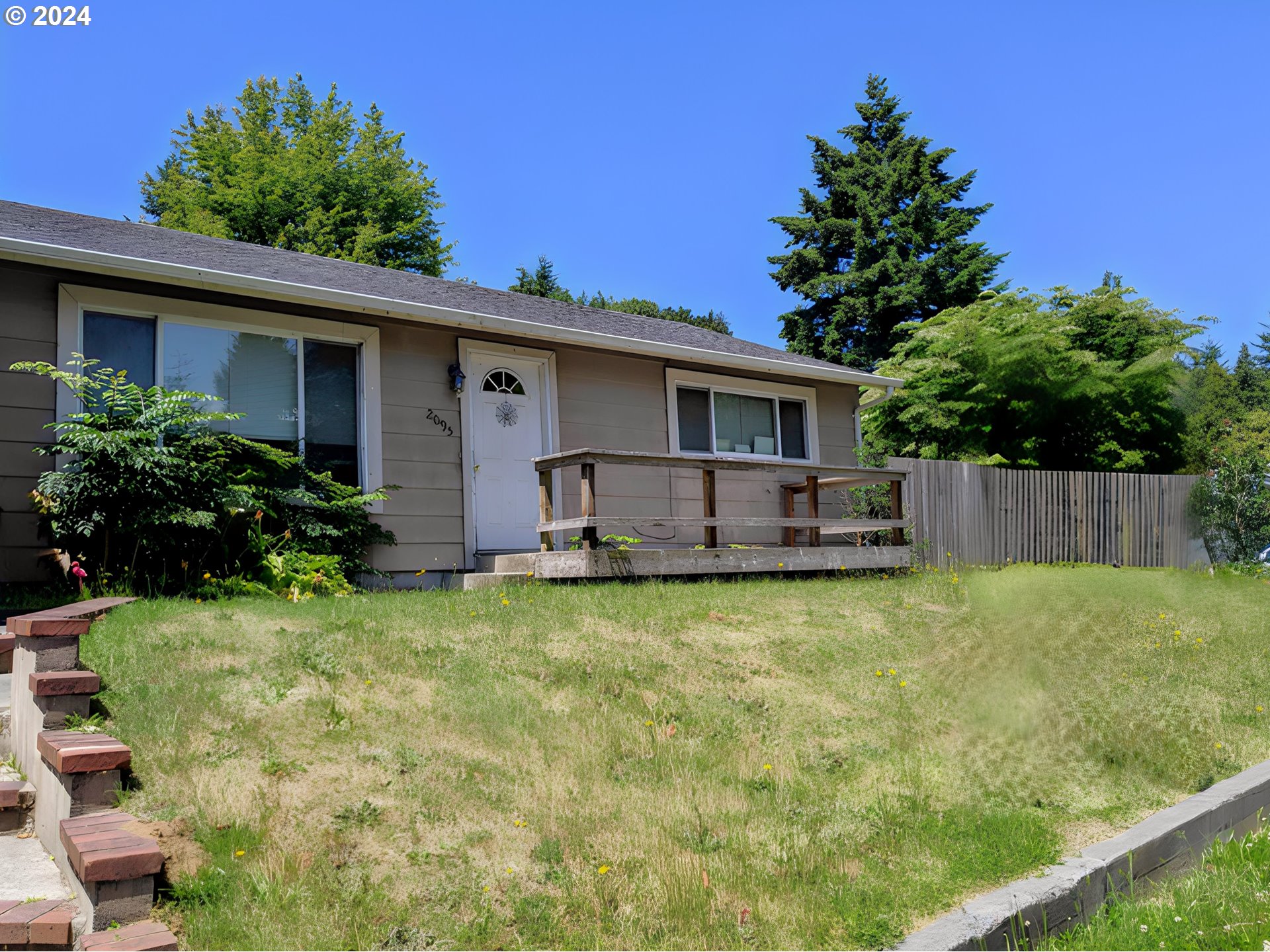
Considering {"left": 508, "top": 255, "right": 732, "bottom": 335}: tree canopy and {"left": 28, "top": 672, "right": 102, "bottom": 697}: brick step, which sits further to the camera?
{"left": 508, "top": 255, "right": 732, "bottom": 335}: tree canopy

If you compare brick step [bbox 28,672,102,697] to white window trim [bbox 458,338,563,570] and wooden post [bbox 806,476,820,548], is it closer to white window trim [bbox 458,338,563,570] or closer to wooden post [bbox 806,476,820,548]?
white window trim [bbox 458,338,563,570]

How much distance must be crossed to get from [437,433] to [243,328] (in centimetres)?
216

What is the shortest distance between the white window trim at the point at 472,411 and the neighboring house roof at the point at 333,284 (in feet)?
1.06

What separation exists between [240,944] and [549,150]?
56.7 feet

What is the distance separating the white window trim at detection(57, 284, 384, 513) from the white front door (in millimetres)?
1153

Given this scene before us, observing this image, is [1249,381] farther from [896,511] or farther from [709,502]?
[709,502]

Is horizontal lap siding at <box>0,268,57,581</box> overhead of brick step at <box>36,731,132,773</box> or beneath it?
overhead

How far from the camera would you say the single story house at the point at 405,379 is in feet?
26.9

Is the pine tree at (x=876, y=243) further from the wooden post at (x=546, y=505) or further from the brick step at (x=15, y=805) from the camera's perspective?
the brick step at (x=15, y=805)

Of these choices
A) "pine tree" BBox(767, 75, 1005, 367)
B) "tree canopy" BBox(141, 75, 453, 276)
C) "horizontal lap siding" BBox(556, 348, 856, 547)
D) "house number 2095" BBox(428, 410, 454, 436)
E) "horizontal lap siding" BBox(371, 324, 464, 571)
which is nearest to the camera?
"horizontal lap siding" BBox(371, 324, 464, 571)

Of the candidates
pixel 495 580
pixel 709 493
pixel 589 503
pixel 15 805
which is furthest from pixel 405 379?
pixel 15 805

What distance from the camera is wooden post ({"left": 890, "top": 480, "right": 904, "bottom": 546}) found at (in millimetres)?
12019

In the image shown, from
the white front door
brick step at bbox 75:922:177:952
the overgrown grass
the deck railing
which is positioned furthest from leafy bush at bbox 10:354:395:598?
the overgrown grass

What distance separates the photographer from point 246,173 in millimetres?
28875
